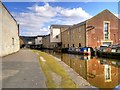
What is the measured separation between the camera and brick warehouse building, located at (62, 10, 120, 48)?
184 ft

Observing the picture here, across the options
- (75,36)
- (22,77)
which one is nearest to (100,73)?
(22,77)

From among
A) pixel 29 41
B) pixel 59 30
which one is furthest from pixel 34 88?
pixel 29 41

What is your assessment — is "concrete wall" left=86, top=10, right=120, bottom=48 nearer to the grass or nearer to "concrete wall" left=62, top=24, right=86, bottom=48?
"concrete wall" left=62, top=24, right=86, bottom=48

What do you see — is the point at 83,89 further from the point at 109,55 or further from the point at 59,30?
the point at 59,30

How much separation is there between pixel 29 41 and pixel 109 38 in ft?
402

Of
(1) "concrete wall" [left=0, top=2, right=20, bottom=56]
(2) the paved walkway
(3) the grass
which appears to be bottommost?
(3) the grass

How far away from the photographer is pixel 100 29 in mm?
57688

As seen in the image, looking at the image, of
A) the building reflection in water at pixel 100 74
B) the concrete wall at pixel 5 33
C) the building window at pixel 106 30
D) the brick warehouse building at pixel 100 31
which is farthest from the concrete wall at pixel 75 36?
the building reflection in water at pixel 100 74

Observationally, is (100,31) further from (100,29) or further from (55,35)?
(55,35)

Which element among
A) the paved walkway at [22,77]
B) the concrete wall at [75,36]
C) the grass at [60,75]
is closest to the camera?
the paved walkway at [22,77]

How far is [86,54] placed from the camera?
49500 mm

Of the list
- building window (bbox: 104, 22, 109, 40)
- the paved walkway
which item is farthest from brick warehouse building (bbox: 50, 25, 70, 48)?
the paved walkway

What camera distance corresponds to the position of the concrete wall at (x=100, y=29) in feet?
184

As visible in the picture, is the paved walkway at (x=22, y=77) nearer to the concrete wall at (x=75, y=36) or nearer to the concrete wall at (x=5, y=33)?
the concrete wall at (x=5, y=33)
